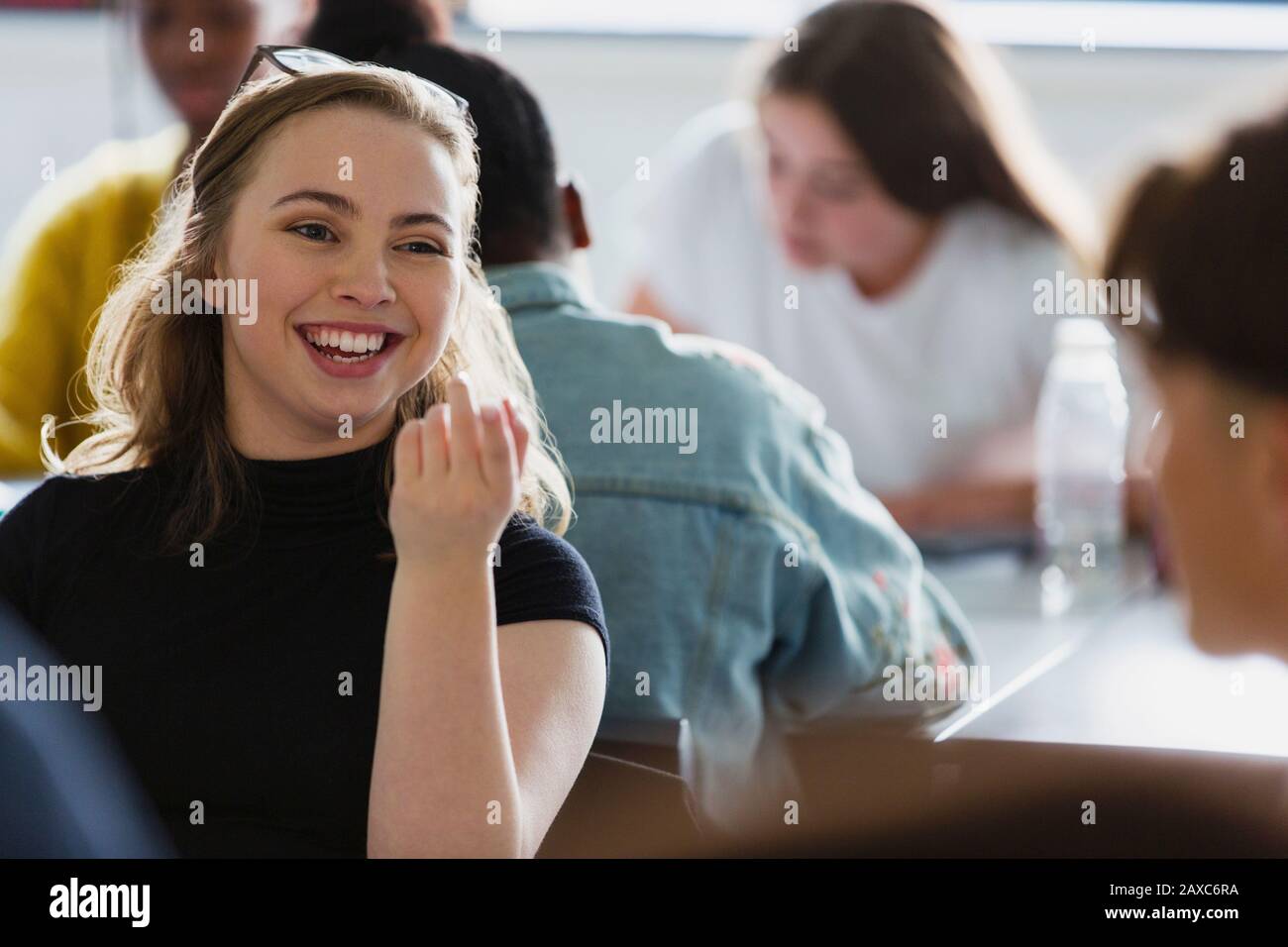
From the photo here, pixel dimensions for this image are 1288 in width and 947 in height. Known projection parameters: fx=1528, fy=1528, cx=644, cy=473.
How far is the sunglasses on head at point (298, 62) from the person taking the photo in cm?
97

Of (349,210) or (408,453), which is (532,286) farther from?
(408,453)

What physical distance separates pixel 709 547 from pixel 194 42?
97 centimetres

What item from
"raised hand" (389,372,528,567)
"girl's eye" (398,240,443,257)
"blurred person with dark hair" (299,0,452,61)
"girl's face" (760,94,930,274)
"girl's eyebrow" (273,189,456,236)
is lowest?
"raised hand" (389,372,528,567)

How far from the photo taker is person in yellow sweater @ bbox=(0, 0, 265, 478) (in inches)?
66.2

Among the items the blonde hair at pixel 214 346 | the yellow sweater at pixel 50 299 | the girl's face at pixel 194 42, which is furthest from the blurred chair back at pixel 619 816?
the yellow sweater at pixel 50 299

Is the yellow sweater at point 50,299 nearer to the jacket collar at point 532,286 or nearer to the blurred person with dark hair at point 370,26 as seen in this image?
the blurred person with dark hair at point 370,26

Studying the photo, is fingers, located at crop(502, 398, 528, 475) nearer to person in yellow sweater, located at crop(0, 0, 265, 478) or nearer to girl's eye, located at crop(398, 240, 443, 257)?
girl's eye, located at crop(398, 240, 443, 257)

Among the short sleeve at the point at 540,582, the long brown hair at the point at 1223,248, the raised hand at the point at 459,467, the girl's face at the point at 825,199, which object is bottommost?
the short sleeve at the point at 540,582

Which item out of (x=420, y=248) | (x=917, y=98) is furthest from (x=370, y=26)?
(x=917, y=98)

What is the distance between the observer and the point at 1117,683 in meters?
1.18

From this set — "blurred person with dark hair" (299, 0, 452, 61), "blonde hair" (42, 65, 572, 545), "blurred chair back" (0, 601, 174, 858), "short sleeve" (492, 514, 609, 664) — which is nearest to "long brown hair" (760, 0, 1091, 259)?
"blurred person with dark hair" (299, 0, 452, 61)

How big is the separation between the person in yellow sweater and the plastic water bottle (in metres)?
1.04

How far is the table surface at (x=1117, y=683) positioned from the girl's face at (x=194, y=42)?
0.84 m

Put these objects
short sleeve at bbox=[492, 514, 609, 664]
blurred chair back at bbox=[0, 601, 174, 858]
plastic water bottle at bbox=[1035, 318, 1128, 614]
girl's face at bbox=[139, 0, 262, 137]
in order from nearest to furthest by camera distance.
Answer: blurred chair back at bbox=[0, 601, 174, 858]
short sleeve at bbox=[492, 514, 609, 664]
girl's face at bbox=[139, 0, 262, 137]
plastic water bottle at bbox=[1035, 318, 1128, 614]
